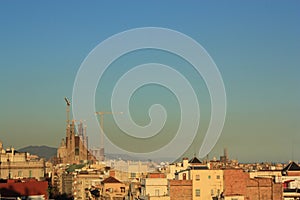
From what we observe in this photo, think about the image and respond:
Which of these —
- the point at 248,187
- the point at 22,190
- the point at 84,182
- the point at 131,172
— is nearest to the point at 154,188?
the point at 248,187

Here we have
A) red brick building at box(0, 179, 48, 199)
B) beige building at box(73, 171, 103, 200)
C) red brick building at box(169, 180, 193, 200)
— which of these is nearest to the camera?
red brick building at box(0, 179, 48, 199)

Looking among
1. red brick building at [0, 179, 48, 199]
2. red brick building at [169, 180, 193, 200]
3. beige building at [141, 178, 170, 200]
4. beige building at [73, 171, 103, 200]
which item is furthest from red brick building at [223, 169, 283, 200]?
beige building at [73, 171, 103, 200]

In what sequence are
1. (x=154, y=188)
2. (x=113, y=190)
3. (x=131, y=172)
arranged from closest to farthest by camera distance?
(x=154, y=188) < (x=113, y=190) < (x=131, y=172)

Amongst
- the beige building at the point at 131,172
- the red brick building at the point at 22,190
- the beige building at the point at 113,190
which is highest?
the beige building at the point at 131,172

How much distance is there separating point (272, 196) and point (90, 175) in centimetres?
4131

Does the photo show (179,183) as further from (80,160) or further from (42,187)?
(80,160)

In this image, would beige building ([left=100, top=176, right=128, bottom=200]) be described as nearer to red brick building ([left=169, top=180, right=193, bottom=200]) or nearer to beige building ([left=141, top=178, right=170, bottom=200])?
beige building ([left=141, top=178, right=170, bottom=200])

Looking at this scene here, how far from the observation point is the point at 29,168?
75.4 metres

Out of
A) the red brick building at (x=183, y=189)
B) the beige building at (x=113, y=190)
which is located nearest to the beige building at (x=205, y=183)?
the red brick building at (x=183, y=189)

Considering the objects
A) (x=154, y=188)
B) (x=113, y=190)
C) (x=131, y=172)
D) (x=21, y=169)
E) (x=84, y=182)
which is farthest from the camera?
(x=131, y=172)

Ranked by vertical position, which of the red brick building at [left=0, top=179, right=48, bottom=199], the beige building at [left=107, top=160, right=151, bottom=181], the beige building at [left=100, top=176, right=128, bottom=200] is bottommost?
the beige building at [left=100, top=176, right=128, bottom=200]

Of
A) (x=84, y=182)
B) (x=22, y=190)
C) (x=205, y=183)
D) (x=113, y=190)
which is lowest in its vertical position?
(x=113, y=190)

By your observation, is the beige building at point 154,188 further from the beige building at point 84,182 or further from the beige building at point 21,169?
the beige building at point 84,182

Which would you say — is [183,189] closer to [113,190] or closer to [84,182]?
[113,190]
